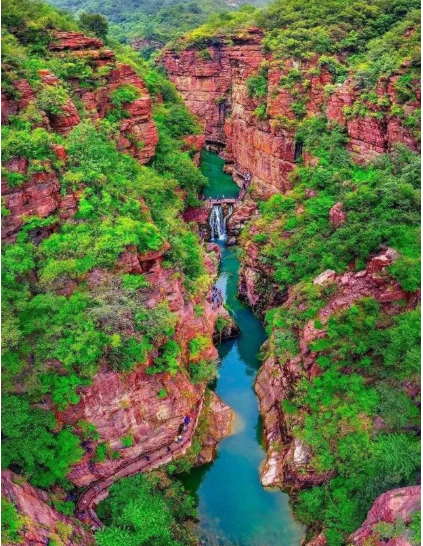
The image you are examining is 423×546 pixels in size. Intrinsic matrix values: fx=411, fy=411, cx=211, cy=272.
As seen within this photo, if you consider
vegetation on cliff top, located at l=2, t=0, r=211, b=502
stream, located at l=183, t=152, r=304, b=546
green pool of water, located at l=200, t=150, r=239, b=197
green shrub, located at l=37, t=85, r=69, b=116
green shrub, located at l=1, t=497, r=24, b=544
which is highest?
green shrub, located at l=37, t=85, r=69, b=116

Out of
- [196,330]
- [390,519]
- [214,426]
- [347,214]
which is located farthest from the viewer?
[347,214]

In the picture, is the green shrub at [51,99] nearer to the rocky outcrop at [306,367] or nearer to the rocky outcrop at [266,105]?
the rocky outcrop at [306,367]

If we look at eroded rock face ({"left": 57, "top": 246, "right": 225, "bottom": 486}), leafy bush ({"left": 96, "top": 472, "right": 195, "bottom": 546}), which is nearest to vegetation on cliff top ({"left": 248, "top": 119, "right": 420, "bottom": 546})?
leafy bush ({"left": 96, "top": 472, "right": 195, "bottom": 546})

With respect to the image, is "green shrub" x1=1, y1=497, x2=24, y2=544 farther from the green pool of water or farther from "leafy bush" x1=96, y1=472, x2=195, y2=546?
the green pool of water

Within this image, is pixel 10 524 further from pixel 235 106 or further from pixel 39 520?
pixel 235 106

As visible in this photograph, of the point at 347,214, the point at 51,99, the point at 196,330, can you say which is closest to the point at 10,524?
the point at 196,330

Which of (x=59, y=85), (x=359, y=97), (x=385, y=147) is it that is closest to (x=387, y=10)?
(x=359, y=97)

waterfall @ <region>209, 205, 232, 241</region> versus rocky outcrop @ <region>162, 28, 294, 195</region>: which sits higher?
rocky outcrop @ <region>162, 28, 294, 195</region>
